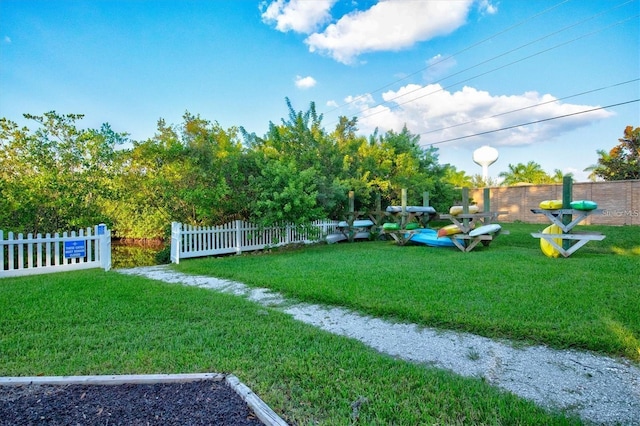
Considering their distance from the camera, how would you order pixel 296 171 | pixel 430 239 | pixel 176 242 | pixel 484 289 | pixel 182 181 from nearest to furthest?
pixel 484 289 → pixel 176 242 → pixel 182 181 → pixel 296 171 → pixel 430 239

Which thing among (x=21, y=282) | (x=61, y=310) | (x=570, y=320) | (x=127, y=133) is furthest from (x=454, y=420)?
(x=127, y=133)

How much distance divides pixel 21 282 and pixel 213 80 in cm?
846

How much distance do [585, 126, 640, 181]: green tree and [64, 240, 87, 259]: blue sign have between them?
2616 cm

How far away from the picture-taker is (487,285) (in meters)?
4.98

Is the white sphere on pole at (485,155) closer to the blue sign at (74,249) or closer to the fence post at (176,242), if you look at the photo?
the fence post at (176,242)

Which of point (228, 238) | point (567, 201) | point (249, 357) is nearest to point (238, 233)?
point (228, 238)

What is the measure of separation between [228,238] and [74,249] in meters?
3.40

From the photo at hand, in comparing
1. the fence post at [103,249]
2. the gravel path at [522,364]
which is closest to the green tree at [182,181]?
the fence post at [103,249]

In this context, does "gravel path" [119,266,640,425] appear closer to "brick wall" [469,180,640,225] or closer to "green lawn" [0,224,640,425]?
"green lawn" [0,224,640,425]

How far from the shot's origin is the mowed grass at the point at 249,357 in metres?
1.96

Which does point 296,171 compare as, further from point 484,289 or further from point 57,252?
point 484,289

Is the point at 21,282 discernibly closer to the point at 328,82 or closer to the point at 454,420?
the point at 454,420

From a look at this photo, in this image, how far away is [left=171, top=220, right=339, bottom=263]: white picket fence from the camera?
8184 mm

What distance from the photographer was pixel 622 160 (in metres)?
21.0
